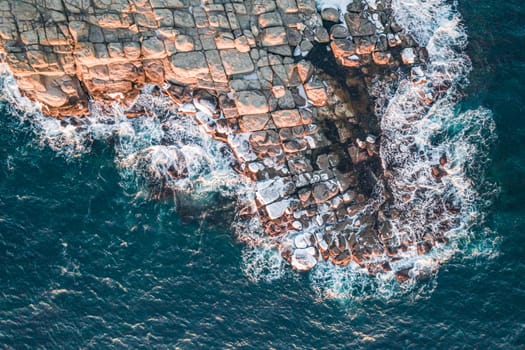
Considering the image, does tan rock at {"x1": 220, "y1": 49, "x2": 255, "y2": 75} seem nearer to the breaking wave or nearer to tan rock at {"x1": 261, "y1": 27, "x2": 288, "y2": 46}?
tan rock at {"x1": 261, "y1": 27, "x2": 288, "y2": 46}

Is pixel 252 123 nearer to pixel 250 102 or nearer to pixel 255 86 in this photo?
pixel 250 102

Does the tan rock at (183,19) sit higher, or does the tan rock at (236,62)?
the tan rock at (183,19)

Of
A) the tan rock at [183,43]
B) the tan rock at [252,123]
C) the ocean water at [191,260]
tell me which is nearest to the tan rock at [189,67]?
the tan rock at [183,43]

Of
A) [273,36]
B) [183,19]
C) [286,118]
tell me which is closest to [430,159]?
[286,118]

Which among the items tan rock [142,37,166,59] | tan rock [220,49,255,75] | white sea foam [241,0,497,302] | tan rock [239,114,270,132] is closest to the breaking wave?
tan rock [239,114,270,132]

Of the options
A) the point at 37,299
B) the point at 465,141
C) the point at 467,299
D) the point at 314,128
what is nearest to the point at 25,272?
the point at 37,299

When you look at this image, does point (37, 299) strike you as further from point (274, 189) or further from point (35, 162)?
point (274, 189)

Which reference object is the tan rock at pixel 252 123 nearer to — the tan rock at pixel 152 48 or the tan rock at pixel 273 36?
the tan rock at pixel 273 36
